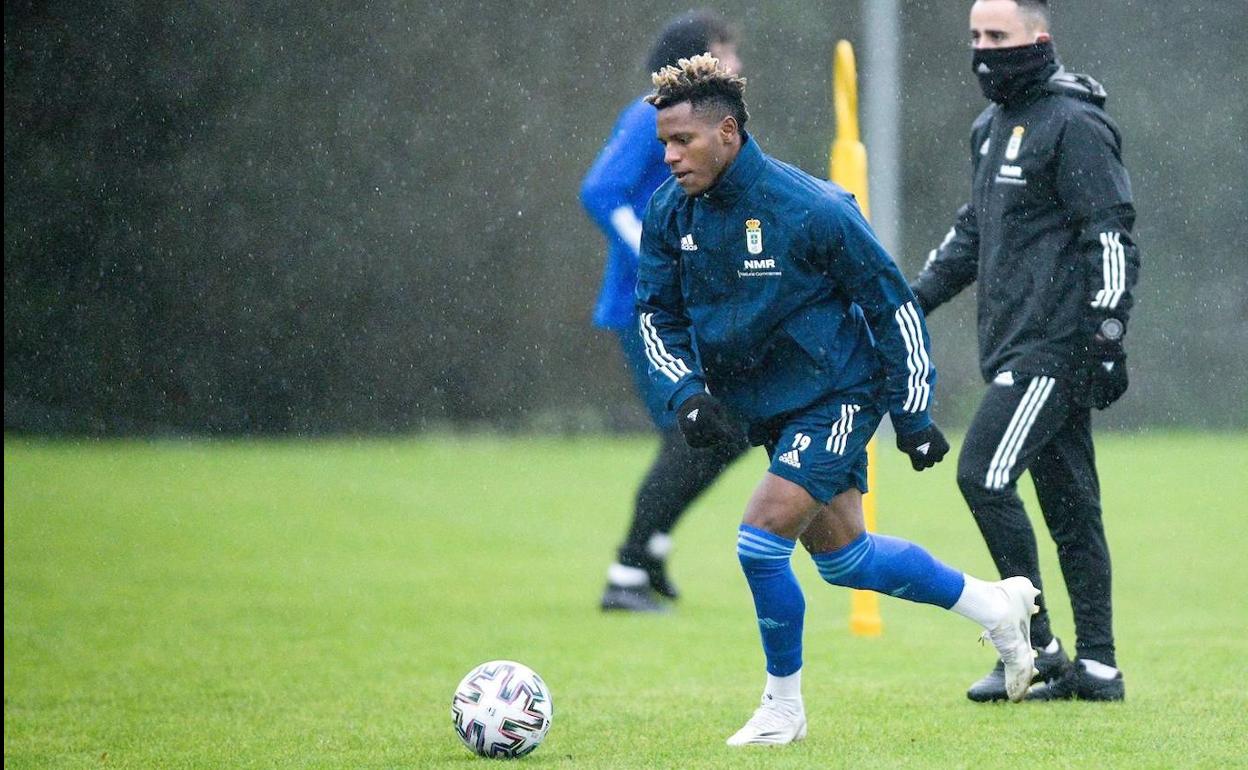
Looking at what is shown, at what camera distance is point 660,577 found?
7336 millimetres

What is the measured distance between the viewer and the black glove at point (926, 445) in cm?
436

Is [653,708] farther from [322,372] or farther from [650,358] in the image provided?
[322,372]

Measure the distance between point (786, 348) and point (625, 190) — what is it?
2.46 meters

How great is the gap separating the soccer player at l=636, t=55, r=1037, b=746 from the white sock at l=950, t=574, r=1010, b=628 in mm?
38

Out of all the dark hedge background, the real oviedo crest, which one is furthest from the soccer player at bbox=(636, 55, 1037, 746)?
the dark hedge background

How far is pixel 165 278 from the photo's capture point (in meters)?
16.1

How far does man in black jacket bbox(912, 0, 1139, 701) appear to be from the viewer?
15.8 ft

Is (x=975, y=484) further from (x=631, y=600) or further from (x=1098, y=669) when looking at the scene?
(x=631, y=600)

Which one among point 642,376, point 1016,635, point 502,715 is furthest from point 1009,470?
point 642,376

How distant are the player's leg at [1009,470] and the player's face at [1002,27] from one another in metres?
0.99

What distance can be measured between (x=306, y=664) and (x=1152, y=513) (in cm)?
635

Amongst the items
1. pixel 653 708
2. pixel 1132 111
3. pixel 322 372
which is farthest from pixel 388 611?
pixel 1132 111

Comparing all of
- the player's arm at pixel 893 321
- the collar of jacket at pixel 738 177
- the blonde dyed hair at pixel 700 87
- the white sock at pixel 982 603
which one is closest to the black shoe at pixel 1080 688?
the white sock at pixel 982 603

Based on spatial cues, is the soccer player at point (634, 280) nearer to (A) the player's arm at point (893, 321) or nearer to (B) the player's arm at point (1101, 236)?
(B) the player's arm at point (1101, 236)
